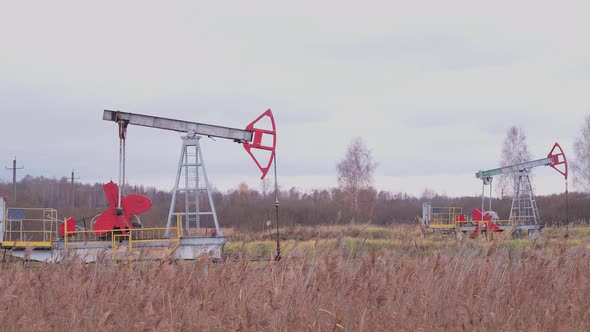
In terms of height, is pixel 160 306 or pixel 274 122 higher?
pixel 274 122

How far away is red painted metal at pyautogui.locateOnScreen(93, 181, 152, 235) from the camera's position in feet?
55.4

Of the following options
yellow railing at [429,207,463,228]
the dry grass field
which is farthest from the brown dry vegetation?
yellow railing at [429,207,463,228]

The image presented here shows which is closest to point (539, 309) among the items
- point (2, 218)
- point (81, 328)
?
point (81, 328)

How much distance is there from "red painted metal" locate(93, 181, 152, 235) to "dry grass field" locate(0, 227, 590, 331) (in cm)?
1070

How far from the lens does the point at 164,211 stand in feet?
147

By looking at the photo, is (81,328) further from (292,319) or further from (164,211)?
(164,211)

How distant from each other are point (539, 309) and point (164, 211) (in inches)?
1599

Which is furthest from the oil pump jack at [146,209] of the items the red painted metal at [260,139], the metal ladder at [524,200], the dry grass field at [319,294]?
the metal ladder at [524,200]

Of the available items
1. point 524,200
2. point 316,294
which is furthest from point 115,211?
point 524,200

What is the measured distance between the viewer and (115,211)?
16.9m

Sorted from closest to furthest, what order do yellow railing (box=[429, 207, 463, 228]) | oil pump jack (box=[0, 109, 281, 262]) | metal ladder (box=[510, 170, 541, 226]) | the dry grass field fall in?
the dry grass field, oil pump jack (box=[0, 109, 281, 262]), metal ladder (box=[510, 170, 541, 226]), yellow railing (box=[429, 207, 463, 228])

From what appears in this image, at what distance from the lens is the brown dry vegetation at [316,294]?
4.39m

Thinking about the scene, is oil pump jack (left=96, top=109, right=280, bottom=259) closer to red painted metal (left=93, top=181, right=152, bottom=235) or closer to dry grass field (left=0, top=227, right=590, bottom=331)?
red painted metal (left=93, top=181, right=152, bottom=235)

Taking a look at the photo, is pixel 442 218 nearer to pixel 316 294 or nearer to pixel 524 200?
pixel 524 200
